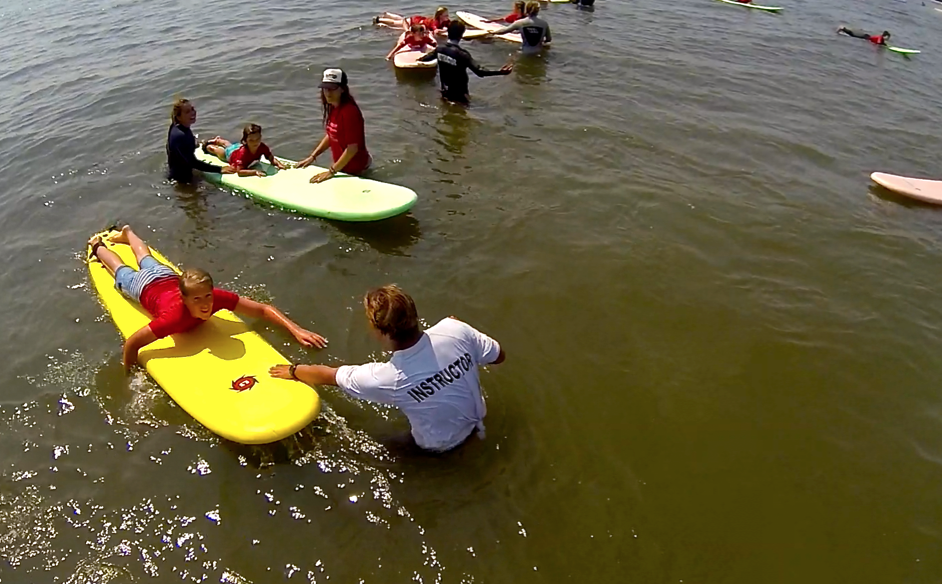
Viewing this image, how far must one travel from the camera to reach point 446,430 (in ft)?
15.2

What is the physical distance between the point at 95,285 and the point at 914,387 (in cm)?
829

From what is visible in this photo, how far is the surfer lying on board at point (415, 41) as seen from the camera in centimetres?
1314

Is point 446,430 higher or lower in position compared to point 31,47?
lower

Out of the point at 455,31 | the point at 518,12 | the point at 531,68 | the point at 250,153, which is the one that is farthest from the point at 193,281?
the point at 518,12

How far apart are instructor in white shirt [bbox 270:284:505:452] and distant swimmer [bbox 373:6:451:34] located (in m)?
9.97

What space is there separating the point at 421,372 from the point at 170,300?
3.08 m

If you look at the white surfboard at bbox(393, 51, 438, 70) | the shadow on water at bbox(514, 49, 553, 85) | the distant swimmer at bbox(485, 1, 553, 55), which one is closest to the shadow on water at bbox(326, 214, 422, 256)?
the white surfboard at bbox(393, 51, 438, 70)

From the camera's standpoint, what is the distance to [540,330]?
247 inches

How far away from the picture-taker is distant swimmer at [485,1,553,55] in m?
13.4

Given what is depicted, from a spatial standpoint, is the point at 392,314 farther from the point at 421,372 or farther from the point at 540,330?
the point at 540,330

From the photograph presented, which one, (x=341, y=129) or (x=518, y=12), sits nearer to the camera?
(x=341, y=129)

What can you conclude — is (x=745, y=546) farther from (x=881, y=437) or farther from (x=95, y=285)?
(x=95, y=285)

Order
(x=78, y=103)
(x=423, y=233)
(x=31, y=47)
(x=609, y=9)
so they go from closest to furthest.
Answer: (x=423, y=233)
(x=78, y=103)
(x=31, y=47)
(x=609, y=9)

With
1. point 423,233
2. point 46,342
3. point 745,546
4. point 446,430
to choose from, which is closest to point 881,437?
point 745,546
